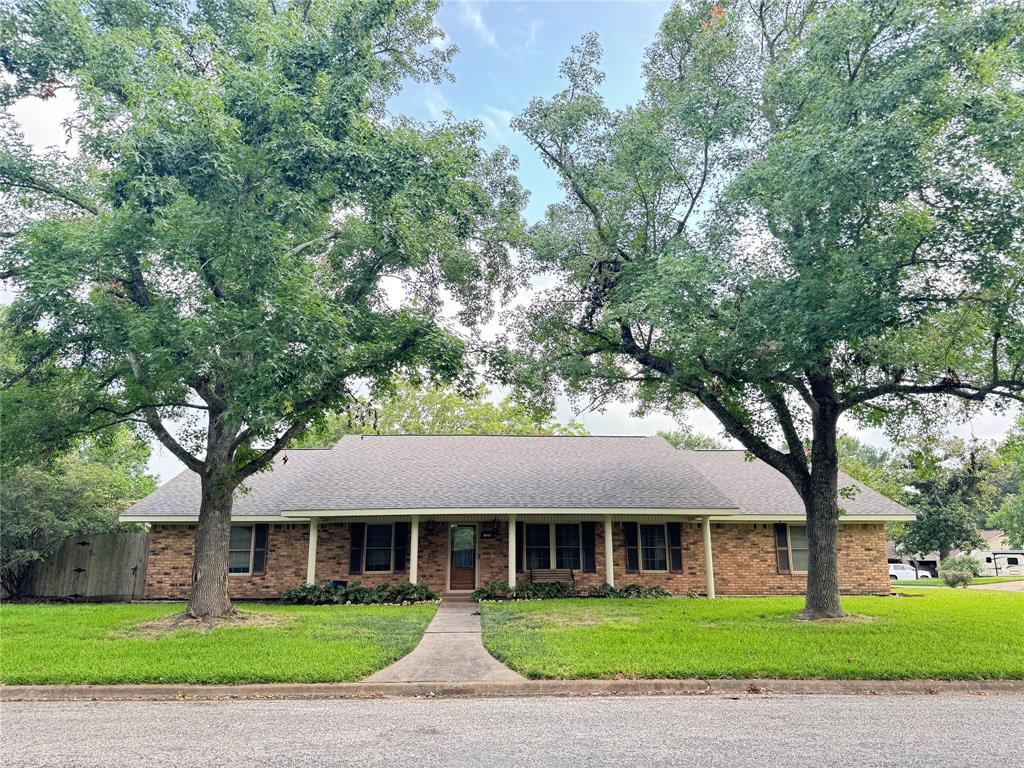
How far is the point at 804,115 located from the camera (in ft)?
34.9

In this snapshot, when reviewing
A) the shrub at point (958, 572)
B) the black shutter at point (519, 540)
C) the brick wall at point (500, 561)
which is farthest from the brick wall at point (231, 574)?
the shrub at point (958, 572)

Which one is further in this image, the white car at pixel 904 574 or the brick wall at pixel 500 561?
the white car at pixel 904 574

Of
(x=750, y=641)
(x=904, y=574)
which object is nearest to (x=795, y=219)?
(x=750, y=641)

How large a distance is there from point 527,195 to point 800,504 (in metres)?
11.3

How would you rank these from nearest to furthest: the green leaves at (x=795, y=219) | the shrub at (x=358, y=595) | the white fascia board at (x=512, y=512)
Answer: the green leaves at (x=795, y=219)
the shrub at (x=358, y=595)
the white fascia board at (x=512, y=512)

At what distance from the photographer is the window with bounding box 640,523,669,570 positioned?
→ 16.9 meters

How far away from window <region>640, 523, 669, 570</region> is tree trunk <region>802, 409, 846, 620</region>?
5484 mm

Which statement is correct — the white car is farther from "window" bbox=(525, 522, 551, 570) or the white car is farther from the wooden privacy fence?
the wooden privacy fence

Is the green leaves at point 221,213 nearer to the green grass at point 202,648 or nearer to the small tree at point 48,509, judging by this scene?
the green grass at point 202,648

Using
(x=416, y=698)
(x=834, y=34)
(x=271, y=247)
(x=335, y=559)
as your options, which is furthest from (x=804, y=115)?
(x=335, y=559)

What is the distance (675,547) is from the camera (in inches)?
669

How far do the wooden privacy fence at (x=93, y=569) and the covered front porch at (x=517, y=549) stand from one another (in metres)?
4.99

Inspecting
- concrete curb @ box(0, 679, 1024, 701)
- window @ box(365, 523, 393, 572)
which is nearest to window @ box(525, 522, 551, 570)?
window @ box(365, 523, 393, 572)

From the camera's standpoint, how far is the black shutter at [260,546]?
16188 millimetres
